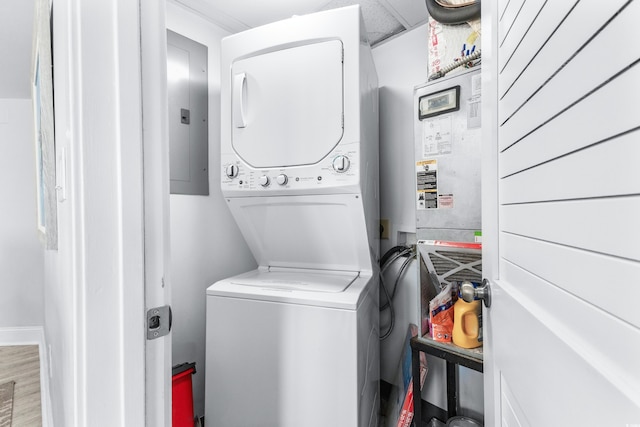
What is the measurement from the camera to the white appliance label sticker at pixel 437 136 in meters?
1.46

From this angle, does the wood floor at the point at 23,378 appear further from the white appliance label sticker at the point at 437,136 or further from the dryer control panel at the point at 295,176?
the white appliance label sticker at the point at 437,136

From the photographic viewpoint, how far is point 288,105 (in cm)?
165

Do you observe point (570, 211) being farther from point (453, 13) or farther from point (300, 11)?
point (300, 11)

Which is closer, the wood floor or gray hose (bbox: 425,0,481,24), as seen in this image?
gray hose (bbox: 425,0,481,24)

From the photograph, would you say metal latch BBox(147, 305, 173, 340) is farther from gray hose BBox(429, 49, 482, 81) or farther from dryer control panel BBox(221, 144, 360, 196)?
gray hose BBox(429, 49, 482, 81)

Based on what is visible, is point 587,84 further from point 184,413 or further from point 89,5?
point 184,413

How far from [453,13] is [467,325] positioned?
149 cm

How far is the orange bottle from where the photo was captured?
4.48 feet

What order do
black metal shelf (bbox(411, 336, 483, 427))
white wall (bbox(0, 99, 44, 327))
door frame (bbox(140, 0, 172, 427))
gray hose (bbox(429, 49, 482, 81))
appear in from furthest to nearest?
white wall (bbox(0, 99, 44, 327))
gray hose (bbox(429, 49, 482, 81))
black metal shelf (bbox(411, 336, 483, 427))
door frame (bbox(140, 0, 172, 427))

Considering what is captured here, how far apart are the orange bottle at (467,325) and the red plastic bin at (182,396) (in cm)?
145

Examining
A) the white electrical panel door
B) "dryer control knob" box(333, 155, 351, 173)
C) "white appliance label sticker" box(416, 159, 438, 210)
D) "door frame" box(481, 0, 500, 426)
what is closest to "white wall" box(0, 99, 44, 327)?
the white electrical panel door

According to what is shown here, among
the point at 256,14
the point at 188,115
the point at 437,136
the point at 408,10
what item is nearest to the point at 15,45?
the point at 188,115

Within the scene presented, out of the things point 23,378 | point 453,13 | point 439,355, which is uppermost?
point 453,13

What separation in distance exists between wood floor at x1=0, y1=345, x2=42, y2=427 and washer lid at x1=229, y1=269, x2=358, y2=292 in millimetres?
1529
